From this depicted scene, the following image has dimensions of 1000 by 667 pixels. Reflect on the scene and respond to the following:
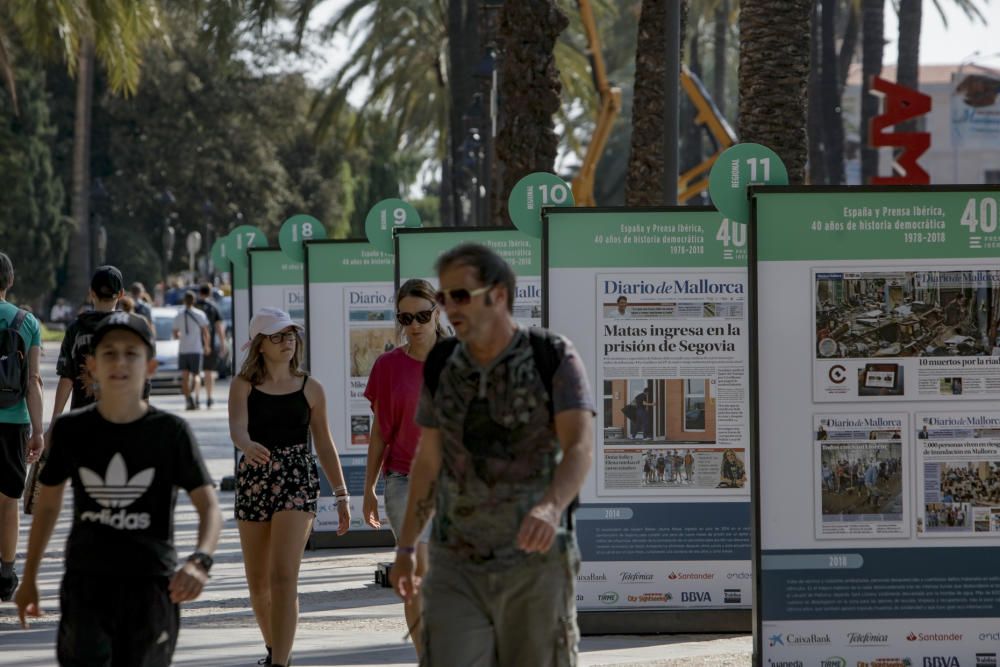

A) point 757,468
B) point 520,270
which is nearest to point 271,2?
point 520,270

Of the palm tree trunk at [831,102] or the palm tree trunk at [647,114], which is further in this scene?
the palm tree trunk at [831,102]

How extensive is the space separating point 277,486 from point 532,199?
2.88 metres

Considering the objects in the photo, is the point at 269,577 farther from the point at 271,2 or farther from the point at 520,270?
the point at 271,2

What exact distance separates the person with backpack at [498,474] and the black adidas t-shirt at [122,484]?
785 millimetres

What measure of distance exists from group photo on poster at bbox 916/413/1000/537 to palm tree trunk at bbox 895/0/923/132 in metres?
27.7

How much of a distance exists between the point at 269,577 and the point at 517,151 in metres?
9.19

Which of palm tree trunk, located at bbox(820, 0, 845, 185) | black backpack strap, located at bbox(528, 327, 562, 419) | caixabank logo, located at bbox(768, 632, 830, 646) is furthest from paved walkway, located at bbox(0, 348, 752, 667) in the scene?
palm tree trunk, located at bbox(820, 0, 845, 185)

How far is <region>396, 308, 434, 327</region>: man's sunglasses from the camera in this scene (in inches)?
322

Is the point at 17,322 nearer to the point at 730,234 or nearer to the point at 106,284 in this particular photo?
the point at 106,284

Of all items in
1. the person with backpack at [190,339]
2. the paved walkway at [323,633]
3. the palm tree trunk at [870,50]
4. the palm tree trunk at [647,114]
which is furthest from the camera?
the palm tree trunk at [870,50]

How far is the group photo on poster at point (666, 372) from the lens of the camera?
9.29 m

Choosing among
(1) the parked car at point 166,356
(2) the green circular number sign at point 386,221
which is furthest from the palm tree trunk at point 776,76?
(1) the parked car at point 166,356

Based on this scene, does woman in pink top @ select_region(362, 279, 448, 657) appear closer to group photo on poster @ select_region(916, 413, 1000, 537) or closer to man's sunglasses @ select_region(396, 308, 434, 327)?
man's sunglasses @ select_region(396, 308, 434, 327)

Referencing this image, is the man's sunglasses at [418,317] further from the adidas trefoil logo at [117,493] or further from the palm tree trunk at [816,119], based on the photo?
the palm tree trunk at [816,119]
